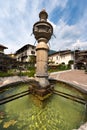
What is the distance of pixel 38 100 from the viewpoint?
2.88 m

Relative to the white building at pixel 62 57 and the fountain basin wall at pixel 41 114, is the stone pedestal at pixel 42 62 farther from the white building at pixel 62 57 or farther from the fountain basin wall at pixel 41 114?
the white building at pixel 62 57

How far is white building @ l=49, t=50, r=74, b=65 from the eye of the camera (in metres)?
42.5

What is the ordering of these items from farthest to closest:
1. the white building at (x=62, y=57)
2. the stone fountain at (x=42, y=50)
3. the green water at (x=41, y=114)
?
the white building at (x=62, y=57) < the stone fountain at (x=42, y=50) < the green water at (x=41, y=114)

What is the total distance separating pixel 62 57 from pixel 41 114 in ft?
147

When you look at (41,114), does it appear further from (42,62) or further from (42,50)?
(42,50)

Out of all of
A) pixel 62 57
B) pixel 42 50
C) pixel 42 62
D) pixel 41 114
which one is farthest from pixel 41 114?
pixel 62 57

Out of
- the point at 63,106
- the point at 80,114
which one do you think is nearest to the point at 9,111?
the point at 63,106

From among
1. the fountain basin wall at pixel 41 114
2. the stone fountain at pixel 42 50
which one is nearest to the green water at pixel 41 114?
the fountain basin wall at pixel 41 114

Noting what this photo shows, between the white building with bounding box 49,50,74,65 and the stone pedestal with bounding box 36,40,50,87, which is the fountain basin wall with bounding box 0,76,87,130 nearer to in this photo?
the stone pedestal with bounding box 36,40,50,87

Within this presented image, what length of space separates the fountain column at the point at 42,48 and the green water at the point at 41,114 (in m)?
0.69

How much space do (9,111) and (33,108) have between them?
1.77 ft

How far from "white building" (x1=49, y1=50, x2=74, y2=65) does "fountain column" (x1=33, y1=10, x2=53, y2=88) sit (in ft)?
131

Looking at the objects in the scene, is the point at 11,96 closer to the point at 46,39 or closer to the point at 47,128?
the point at 47,128

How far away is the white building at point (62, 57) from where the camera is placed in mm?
42537
